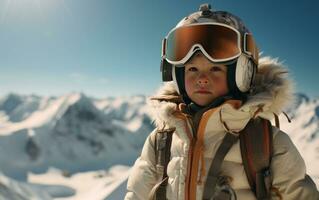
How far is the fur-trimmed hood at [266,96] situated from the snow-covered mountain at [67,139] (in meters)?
48.3

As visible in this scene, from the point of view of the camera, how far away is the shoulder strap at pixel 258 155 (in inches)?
85.5

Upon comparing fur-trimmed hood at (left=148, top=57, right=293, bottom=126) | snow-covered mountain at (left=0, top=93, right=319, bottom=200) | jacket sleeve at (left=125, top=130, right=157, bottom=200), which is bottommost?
snow-covered mountain at (left=0, top=93, right=319, bottom=200)

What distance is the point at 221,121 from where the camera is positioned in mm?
2363

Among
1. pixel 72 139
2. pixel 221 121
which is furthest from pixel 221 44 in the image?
pixel 72 139

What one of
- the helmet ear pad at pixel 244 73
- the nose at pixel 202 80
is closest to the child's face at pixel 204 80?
the nose at pixel 202 80

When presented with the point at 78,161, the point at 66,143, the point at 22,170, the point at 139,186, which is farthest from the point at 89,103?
the point at 139,186

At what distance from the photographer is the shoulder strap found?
217 cm

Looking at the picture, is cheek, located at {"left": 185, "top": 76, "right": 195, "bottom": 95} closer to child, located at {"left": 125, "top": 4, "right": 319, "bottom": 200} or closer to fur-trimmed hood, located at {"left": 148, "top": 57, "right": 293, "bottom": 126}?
child, located at {"left": 125, "top": 4, "right": 319, "bottom": 200}

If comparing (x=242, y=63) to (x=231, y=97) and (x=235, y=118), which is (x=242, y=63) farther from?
(x=235, y=118)

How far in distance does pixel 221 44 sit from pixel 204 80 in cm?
31

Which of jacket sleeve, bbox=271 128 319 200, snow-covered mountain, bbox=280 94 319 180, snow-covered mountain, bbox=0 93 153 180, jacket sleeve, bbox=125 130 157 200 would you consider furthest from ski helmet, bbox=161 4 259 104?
snow-covered mountain, bbox=0 93 153 180

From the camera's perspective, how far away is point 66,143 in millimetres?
71875

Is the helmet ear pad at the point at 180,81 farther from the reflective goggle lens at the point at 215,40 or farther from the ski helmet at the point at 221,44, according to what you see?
the reflective goggle lens at the point at 215,40

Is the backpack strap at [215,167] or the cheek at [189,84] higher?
the cheek at [189,84]
